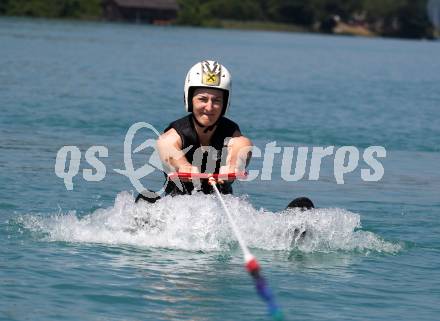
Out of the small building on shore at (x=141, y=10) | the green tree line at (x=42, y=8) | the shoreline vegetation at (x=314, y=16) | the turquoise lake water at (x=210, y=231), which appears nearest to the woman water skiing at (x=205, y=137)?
the turquoise lake water at (x=210, y=231)

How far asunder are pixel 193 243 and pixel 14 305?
2738 mm

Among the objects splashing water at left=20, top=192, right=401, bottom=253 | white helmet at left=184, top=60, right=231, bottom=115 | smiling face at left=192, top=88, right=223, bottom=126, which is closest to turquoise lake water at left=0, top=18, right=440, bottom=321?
splashing water at left=20, top=192, right=401, bottom=253

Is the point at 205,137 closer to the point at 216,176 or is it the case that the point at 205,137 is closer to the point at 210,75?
the point at 210,75

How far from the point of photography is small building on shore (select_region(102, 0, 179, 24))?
142750 millimetres

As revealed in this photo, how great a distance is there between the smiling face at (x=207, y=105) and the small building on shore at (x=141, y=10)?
131 meters

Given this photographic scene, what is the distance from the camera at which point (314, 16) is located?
166m

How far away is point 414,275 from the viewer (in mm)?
11945

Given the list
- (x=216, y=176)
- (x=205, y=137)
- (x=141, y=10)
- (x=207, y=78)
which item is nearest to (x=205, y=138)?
(x=205, y=137)

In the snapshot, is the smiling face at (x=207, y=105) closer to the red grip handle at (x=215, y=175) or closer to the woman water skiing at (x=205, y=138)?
the woman water skiing at (x=205, y=138)

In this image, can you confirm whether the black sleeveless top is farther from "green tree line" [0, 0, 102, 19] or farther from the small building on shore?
the small building on shore

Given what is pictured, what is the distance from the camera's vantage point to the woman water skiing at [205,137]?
12.1 metres

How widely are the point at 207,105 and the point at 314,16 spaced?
15505 cm

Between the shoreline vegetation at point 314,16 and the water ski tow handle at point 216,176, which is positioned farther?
the shoreline vegetation at point 314,16

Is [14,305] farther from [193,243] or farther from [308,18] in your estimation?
[308,18]
